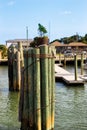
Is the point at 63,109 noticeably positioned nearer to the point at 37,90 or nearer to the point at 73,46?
the point at 37,90

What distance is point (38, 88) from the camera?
13.4 meters

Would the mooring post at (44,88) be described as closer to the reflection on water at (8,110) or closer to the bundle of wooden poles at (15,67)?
the reflection on water at (8,110)

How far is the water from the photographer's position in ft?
54.1

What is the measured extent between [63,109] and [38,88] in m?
7.29

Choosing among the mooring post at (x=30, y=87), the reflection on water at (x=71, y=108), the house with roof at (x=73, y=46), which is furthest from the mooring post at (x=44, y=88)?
the house with roof at (x=73, y=46)

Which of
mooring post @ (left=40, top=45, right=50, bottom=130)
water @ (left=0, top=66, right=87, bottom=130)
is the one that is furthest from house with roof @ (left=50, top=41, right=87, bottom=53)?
mooring post @ (left=40, top=45, right=50, bottom=130)

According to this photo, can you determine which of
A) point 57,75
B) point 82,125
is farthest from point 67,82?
point 82,125

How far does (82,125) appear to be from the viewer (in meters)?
16.6

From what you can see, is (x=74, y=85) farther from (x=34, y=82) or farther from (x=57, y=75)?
(x=34, y=82)

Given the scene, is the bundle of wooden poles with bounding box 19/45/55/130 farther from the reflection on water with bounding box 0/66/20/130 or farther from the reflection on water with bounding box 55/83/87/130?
the reflection on water with bounding box 55/83/87/130

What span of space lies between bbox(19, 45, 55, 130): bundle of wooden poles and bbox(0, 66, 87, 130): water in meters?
2.26

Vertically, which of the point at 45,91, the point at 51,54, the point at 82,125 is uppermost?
the point at 51,54

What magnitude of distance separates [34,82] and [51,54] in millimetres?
1143

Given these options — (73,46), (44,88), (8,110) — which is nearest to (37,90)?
(44,88)
